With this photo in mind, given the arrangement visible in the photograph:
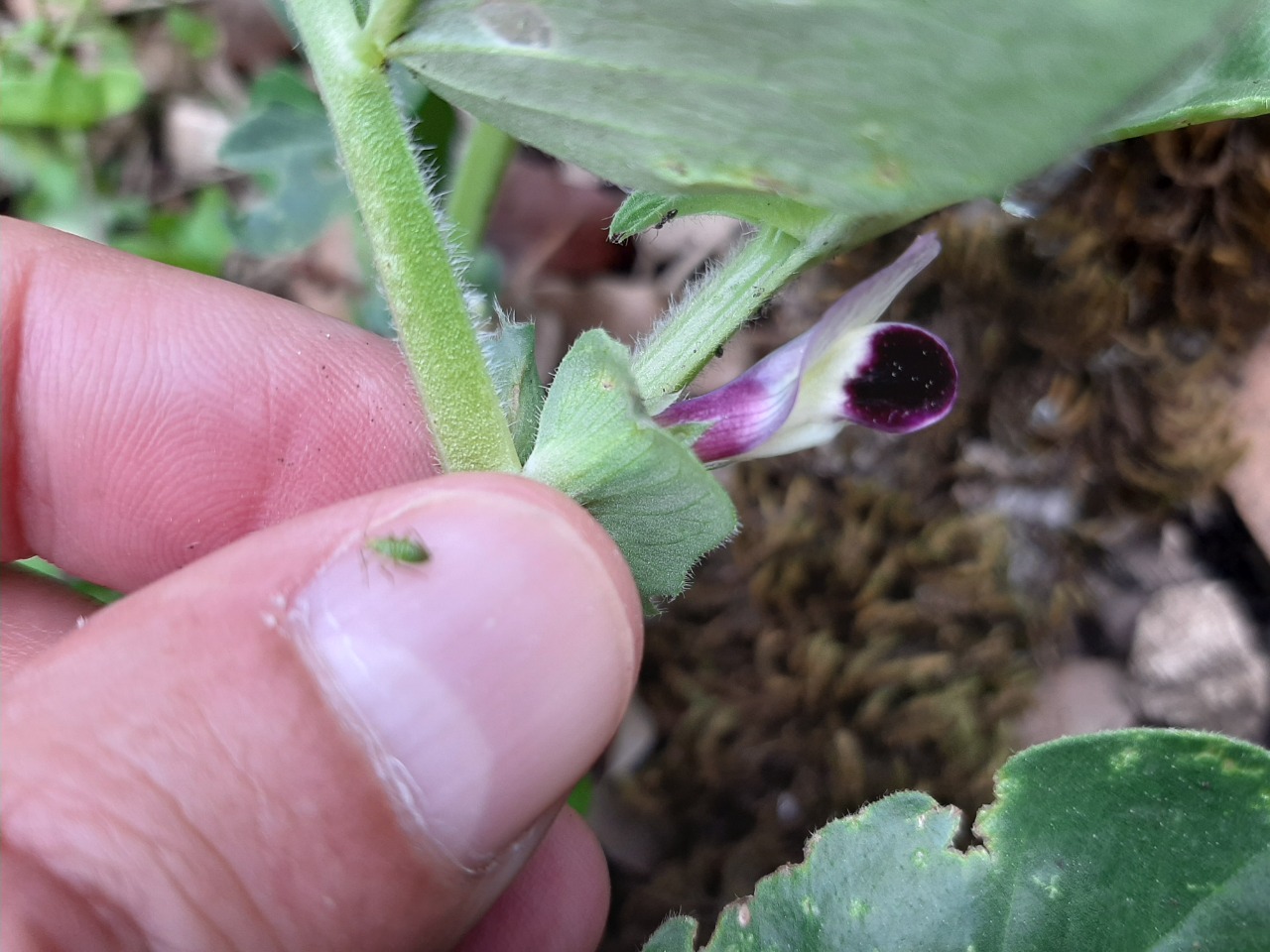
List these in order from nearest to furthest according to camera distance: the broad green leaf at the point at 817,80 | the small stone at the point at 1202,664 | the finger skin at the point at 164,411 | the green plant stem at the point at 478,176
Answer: the broad green leaf at the point at 817,80 → the finger skin at the point at 164,411 → the small stone at the point at 1202,664 → the green plant stem at the point at 478,176

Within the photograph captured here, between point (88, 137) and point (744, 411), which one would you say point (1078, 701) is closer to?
point (744, 411)

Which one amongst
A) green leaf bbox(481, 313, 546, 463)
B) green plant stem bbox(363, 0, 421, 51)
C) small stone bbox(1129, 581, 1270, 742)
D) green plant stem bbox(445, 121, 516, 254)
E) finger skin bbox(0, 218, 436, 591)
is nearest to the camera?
green plant stem bbox(363, 0, 421, 51)

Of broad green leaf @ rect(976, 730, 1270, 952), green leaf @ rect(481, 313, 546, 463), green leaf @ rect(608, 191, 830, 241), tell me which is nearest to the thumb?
green leaf @ rect(481, 313, 546, 463)

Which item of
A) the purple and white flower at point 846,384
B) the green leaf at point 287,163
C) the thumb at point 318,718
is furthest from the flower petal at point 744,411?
the green leaf at point 287,163

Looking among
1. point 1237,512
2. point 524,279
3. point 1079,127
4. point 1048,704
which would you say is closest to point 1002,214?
point 1237,512

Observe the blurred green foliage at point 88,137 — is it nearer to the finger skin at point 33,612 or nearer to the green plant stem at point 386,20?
the finger skin at point 33,612

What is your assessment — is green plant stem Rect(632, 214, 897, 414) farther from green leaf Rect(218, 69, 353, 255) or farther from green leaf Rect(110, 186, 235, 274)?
green leaf Rect(110, 186, 235, 274)

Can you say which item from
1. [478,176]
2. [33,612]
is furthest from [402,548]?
[478,176]
